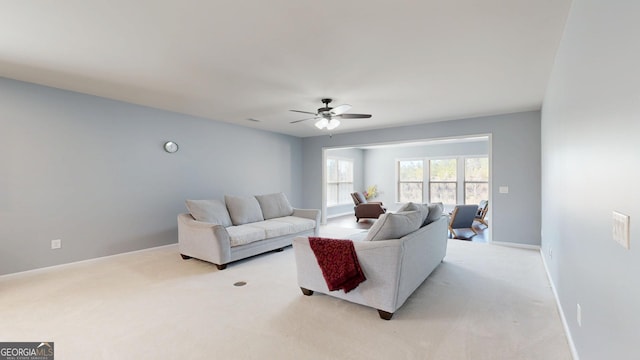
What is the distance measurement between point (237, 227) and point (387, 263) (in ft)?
9.26

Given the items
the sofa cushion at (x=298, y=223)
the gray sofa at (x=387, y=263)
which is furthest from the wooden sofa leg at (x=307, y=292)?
the sofa cushion at (x=298, y=223)

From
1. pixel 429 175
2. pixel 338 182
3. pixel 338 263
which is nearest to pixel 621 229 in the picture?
pixel 338 263

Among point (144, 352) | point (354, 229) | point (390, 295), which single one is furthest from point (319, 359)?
point (354, 229)

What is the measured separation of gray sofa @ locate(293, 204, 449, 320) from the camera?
8.11ft

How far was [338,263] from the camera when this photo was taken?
8.70ft

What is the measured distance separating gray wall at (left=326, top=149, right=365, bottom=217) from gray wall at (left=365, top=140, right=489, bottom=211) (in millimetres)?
255

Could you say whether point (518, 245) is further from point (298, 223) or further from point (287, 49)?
point (287, 49)

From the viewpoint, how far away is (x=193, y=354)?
6.56ft

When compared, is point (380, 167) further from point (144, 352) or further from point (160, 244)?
point (144, 352)

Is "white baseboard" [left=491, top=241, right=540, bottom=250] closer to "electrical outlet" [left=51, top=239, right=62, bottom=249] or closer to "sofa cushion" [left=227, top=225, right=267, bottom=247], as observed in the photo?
"sofa cushion" [left=227, top=225, right=267, bottom=247]

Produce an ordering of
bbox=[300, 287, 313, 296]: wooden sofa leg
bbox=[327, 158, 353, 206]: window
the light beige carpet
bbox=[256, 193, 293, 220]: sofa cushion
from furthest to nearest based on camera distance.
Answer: bbox=[327, 158, 353, 206]: window < bbox=[256, 193, 293, 220]: sofa cushion < bbox=[300, 287, 313, 296]: wooden sofa leg < the light beige carpet

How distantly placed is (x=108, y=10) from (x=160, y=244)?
3.96m

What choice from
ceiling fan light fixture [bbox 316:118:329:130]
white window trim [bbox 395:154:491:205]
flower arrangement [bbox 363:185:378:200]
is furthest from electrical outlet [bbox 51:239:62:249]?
white window trim [bbox 395:154:491:205]

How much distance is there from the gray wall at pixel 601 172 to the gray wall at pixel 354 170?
754 centimetres
